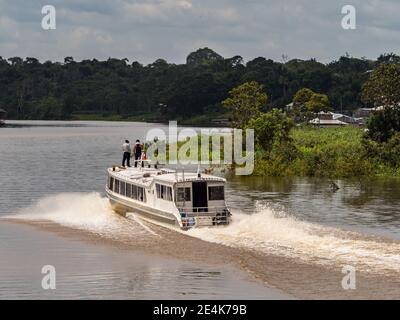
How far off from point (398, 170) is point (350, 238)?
31.4 meters

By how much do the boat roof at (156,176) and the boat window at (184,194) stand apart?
1.36ft

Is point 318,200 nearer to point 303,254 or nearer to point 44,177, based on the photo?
point 303,254

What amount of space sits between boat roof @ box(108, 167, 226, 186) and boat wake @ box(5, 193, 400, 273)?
2.06m

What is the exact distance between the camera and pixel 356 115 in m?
172

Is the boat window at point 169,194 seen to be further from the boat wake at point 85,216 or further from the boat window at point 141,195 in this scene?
the boat window at point 141,195

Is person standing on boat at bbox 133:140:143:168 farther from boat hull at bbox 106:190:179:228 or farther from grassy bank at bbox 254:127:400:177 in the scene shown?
grassy bank at bbox 254:127:400:177

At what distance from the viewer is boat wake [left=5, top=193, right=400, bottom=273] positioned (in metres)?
30.3

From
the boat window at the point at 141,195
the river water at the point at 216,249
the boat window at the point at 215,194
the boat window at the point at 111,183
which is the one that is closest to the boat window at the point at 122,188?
the river water at the point at 216,249

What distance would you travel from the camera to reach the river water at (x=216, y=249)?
90.2 ft

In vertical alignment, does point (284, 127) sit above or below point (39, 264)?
above

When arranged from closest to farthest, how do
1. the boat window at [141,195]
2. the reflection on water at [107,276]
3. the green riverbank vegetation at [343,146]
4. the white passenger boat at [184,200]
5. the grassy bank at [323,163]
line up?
1. the reflection on water at [107,276]
2. the white passenger boat at [184,200]
3. the boat window at [141,195]
4. the grassy bank at [323,163]
5. the green riverbank vegetation at [343,146]

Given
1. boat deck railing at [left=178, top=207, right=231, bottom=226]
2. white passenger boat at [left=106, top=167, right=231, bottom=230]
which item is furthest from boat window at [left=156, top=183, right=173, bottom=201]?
boat deck railing at [left=178, top=207, right=231, bottom=226]

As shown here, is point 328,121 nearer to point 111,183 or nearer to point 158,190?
point 111,183
